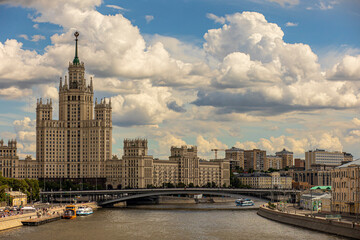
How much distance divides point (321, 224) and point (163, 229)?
108ft

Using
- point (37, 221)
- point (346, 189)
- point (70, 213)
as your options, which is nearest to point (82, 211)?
point (70, 213)

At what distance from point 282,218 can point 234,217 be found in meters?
22.7

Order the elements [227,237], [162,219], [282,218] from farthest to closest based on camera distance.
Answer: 1. [162,219]
2. [282,218]
3. [227,237]

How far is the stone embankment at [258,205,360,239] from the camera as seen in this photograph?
102062 mm

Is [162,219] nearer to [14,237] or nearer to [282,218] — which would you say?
[282,218]

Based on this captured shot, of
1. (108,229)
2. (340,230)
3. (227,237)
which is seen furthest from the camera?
(108,229)

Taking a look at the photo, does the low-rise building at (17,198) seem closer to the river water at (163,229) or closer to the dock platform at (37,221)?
the river water at (163,229)

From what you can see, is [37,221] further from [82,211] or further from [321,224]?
[321,224]

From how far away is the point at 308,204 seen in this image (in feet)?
526

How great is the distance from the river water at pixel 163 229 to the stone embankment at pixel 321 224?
4.91 ft

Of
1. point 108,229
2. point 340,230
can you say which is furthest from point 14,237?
point 340,230

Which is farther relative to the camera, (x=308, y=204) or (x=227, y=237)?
(x=308, y=204)

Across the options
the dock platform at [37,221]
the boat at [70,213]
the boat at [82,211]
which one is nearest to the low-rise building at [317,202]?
the boat at [82,211]

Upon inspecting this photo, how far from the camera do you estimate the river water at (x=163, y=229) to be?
115m
